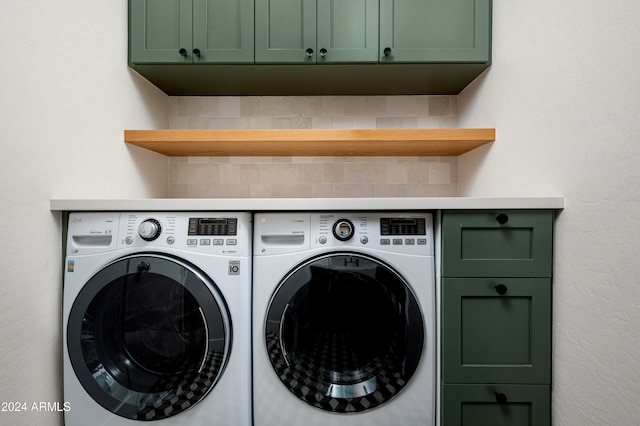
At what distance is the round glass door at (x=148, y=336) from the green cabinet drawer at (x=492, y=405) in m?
0.85

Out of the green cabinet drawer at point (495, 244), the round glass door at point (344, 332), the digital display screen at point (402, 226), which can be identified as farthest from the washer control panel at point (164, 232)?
the green cabinet drawer at point (495, 244)

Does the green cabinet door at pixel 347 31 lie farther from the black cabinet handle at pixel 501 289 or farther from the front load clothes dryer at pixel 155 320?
the black cabinet handle at pixel 501 289

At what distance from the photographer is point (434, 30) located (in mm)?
1526

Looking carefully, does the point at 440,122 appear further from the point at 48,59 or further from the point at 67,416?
the point at 67,416

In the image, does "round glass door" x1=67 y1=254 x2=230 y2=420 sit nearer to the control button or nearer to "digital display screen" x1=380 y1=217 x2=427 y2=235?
the control button

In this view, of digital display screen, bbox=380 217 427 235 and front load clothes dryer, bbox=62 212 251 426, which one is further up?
digital display screen, bbox=380 217 427 235

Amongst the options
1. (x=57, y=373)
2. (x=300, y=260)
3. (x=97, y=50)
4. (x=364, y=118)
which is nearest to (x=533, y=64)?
(x=364, y=118)

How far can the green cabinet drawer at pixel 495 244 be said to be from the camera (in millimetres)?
1147

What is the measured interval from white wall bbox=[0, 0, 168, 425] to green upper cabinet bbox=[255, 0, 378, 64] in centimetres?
69

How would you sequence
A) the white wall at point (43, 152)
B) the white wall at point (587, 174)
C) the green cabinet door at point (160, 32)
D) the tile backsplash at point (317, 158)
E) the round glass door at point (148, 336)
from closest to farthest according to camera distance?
the white wall at point (587, 174)
the white wall at point (43, 152)
the round glass door at point (148, 336)
the green cabinet door at point (160, 32)
the tile backsplash at point (317, 158)

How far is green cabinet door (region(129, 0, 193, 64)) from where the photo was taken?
1.51m

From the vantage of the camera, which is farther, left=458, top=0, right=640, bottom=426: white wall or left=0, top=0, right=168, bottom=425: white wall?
left=0, top=0, right=168, bottom=425: white wall

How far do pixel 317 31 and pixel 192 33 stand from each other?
0.60 metres

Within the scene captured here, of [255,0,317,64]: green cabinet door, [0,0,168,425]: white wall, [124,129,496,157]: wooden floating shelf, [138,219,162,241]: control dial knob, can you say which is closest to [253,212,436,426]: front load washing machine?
[138,219,162,241]: control dial knob
